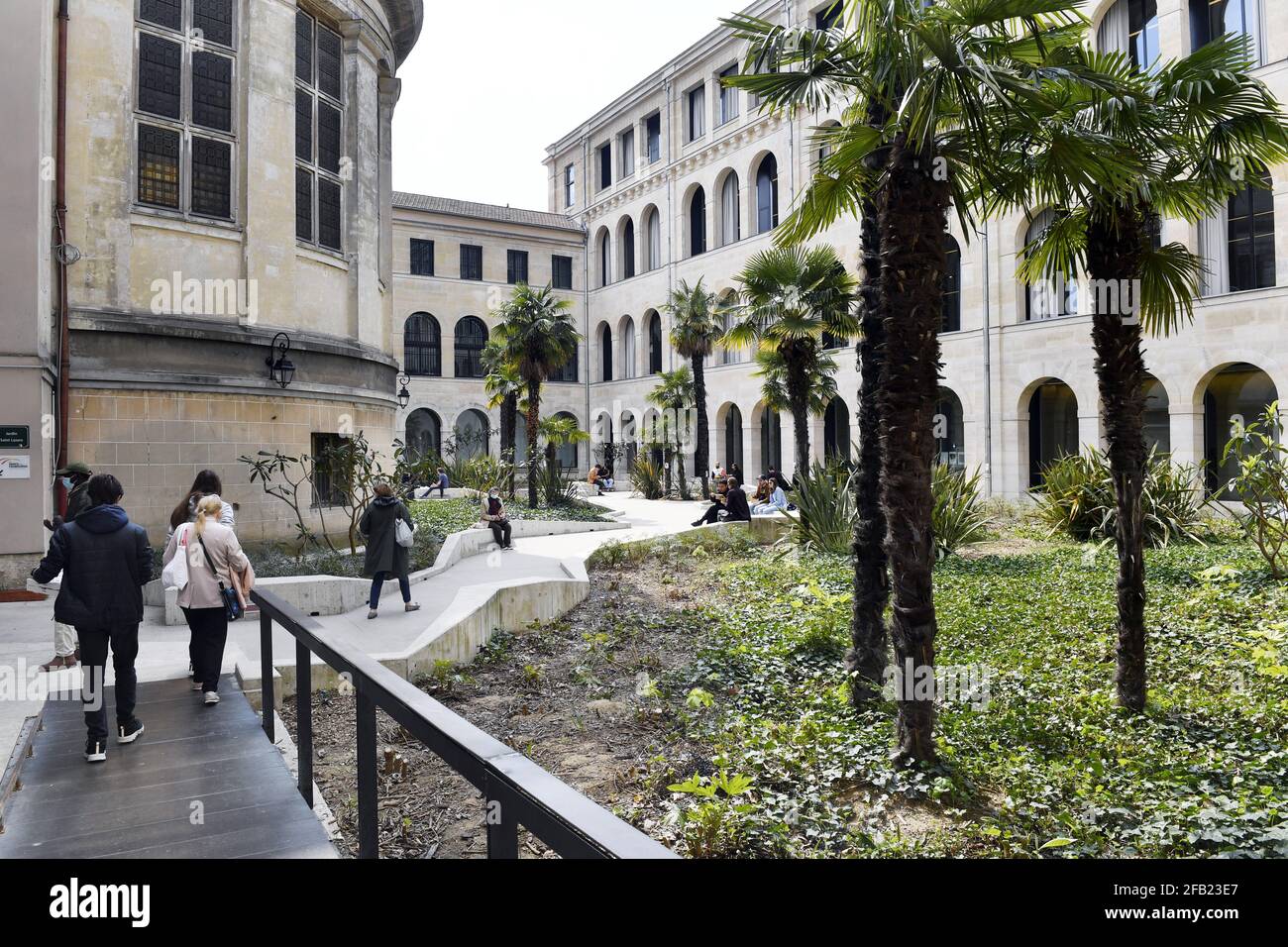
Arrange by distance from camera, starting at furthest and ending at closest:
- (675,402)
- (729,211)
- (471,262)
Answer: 1. (471,262)
2. (729,211)
3. (675,402)

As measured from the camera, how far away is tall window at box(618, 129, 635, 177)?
145 ft

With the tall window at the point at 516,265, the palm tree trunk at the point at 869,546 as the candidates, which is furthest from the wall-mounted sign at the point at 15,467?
the tall window at the point at 516,265

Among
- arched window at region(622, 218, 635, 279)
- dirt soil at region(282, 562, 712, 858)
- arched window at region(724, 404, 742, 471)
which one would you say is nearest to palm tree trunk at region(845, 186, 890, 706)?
dirt soil at region(282, 562, 712, 858)

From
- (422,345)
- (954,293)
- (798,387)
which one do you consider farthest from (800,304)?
(422,345)

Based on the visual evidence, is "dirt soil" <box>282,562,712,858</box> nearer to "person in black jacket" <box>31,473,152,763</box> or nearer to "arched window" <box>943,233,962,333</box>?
"person in black jacket" <box>31,473,152,763</box>

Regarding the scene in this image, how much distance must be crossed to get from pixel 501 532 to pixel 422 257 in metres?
30.5

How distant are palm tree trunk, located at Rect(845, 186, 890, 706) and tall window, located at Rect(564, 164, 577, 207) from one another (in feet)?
145

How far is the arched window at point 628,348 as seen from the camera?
147 ft

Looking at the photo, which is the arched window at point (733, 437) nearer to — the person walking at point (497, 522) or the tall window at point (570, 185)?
the tall window at point (570, 185)

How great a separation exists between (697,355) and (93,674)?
2707 cm

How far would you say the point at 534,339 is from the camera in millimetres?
27062

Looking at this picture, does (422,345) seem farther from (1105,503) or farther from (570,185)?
(1105,503)

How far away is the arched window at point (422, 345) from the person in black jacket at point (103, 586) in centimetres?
3956

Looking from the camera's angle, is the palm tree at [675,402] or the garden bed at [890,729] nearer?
the garden bed at [890,729]
